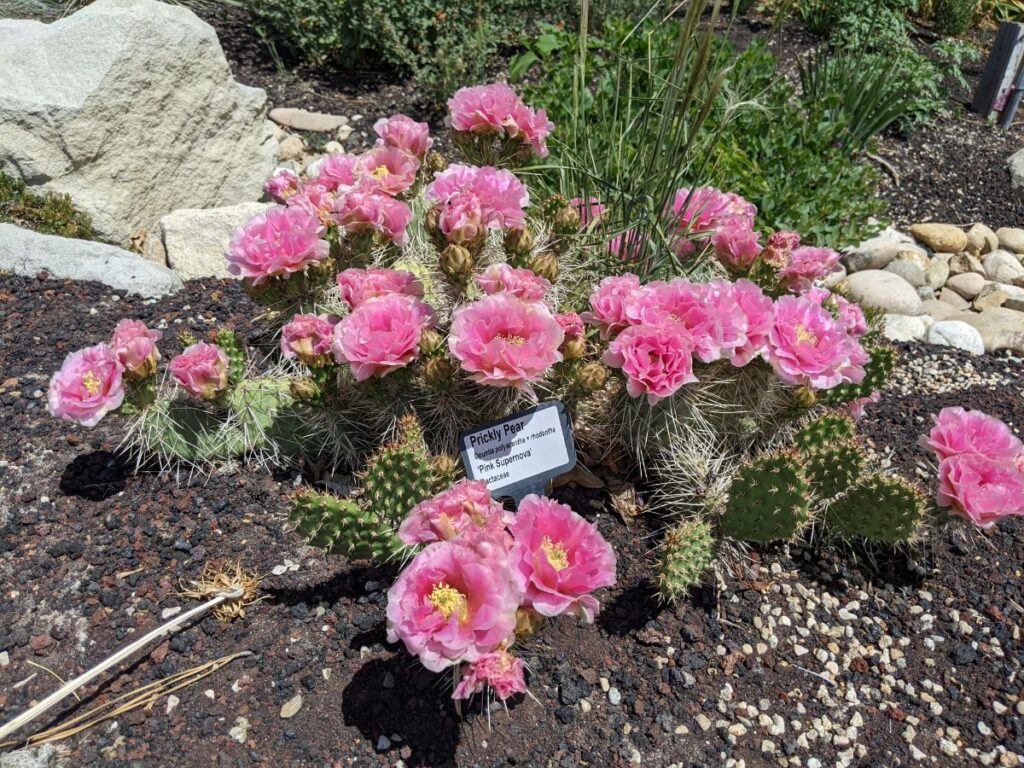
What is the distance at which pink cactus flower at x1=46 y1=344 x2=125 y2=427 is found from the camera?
2.07m

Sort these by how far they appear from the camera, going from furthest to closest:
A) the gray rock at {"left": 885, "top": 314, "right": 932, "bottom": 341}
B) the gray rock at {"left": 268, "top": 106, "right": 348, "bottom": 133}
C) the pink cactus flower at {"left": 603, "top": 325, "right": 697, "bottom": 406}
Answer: the gray rock at {"left": 268, "top": 106, "right": 348, "bottom": 133}
the gray rock at {"left": 885, "top": 314, "right": 932, "bottom": 341}
the pink cactus flower at {"left": 603, "top": 325, "right": 697, "bottom": 406}

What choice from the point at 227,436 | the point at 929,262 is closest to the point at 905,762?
the point at 227,436

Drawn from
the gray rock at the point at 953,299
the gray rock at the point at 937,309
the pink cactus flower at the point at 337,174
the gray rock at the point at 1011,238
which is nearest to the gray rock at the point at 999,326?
the gray rock at the point at 937,309

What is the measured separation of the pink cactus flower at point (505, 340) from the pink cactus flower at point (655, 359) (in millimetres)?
188

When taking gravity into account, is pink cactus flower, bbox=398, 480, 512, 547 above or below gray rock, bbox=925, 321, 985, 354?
above

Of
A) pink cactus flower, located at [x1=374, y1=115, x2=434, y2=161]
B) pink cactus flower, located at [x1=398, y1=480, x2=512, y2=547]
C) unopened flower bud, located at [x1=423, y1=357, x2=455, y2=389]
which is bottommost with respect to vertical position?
unopened flower bud, located at [x1=423, y1=357, x2=455, y2=389]

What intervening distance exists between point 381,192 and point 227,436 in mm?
895

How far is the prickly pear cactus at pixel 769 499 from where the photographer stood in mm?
1967

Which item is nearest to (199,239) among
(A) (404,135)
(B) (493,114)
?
(A) (404,135)

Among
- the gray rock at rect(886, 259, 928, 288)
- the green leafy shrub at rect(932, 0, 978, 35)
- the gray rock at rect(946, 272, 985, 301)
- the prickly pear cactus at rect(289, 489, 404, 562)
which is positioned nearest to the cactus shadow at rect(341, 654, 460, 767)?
the prickly pear cactus at rect(289, 489, 404, 562)

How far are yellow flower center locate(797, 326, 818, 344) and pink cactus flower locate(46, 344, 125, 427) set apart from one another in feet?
5.98

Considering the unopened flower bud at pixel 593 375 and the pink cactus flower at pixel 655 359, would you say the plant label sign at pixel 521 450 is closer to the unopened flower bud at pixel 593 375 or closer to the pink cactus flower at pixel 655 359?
the unopened flower bud at pixel 593 375

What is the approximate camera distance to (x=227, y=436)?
2412 mm

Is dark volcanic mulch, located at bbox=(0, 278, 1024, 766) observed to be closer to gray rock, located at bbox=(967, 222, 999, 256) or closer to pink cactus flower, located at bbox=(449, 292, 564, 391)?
pink cactus flower, located at bbox=(449, 292, 564, 391)
